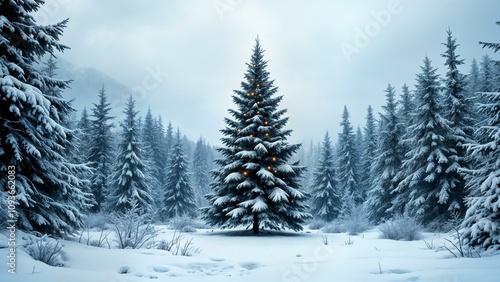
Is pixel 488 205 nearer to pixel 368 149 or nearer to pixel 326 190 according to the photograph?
pixel 326 190

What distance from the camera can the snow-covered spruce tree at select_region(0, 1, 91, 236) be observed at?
6.69 metres

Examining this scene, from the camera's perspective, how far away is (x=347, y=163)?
37562 mm

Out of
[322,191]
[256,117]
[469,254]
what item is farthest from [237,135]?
[322,191]

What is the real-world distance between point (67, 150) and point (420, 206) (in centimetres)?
1952

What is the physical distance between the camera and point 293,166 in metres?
16.7

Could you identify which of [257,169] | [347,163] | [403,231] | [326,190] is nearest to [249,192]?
[257,169]

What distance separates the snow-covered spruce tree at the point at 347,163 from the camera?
1421 inches

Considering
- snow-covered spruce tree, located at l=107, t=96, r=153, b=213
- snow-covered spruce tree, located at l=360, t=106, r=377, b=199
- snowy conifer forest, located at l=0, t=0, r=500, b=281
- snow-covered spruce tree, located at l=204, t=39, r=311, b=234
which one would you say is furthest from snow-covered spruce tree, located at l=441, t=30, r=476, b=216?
snow-covered spruce tree, located at l=107, t=96, r=153, b=213

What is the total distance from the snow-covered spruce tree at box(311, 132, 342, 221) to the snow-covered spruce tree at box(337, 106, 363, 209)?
1761 millimetres

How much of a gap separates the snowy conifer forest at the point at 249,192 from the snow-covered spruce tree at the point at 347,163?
0.18 metres

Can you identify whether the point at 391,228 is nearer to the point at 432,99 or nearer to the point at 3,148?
the point at 432,99

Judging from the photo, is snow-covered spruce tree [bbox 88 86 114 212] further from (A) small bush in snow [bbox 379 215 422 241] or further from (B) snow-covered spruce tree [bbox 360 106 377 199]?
(B) snow-covered spruce tree [bbox 360 106 377 199]

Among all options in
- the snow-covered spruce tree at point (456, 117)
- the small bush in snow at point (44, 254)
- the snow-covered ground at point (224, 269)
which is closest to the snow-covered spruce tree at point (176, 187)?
the snow-covered spruce tree at point (456, 117)

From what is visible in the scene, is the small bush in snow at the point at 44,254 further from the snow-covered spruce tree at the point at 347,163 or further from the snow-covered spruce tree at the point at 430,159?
the snow-covered spruce tree at the point at 347,163
